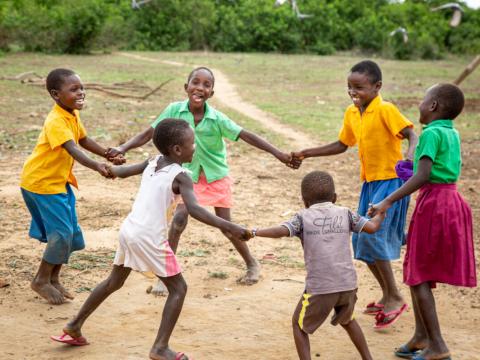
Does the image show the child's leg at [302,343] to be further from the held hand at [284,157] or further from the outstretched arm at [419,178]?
the held hand at [284,157]

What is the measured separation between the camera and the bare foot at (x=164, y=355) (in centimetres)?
354

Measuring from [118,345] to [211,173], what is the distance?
1.45 m

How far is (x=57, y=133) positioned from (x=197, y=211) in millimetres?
1262

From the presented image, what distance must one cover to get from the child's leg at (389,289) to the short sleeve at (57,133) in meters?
2.09

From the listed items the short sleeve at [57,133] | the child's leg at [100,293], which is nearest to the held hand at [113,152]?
the short sleeve at [57,133]

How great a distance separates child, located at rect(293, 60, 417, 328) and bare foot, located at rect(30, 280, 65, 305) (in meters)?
1.96

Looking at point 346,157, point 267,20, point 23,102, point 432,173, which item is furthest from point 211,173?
point 267,20

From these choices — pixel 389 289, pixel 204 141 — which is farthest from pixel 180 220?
pixel 389 289

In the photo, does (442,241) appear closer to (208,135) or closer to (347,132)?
(347,132)

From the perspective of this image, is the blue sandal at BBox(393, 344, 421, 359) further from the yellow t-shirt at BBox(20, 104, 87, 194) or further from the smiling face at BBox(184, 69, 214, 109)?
the yellow t-shirt at BBox(20, 104, 87, 194)

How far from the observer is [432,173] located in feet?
12.0

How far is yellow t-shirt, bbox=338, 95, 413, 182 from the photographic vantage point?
4.18m

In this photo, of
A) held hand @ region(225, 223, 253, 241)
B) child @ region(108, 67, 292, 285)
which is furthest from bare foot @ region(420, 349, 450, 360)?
child @ region(108, 67, 292, 285)

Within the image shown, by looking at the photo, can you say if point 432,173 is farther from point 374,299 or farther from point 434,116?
point 374,299
